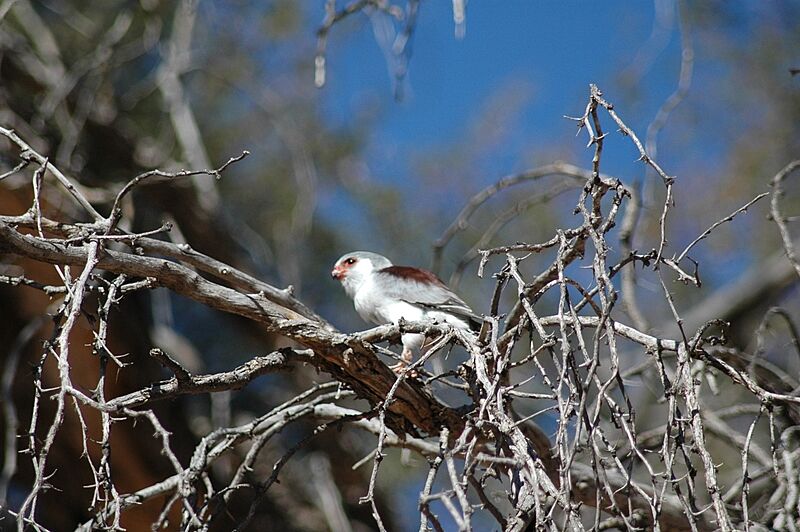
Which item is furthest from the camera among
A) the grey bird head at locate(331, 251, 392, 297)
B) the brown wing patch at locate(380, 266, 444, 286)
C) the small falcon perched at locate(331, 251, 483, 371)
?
the grey bird head at locate(331, 251, 392, 297)

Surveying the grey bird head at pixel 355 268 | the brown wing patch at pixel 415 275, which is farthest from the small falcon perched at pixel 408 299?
the grey bird head at pixel 355 268

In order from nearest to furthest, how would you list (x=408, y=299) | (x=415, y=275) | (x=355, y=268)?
(x=408, y=299) → (x=415, y=275) → (x=355, y=268)

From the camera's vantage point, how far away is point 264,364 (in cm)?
249

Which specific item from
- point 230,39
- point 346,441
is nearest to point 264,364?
point 346,441

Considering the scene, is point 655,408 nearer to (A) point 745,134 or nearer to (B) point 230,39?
(A) point 745,134

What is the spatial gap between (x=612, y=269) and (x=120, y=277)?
1.29 metres

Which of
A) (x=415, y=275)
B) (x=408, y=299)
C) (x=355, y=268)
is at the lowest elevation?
(x=408, y=299)

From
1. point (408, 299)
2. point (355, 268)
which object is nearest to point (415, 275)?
point (408, 299)

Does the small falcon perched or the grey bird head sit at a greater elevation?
the grey bird head

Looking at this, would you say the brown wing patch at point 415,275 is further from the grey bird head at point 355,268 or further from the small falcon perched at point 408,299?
the grey bird head at point 355,268

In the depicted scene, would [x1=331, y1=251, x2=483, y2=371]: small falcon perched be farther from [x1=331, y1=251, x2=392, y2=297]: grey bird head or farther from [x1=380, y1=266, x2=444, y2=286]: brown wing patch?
[x1=331, y1=251, x2=392, y2=297]: grey bird head

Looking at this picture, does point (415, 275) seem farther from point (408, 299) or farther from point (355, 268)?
point (355, 268)

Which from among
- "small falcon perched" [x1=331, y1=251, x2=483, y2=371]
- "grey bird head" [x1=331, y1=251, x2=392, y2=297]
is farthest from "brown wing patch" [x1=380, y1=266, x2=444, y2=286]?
"grey bird head" [x1=331, y1=251, x2=392, y2=297]

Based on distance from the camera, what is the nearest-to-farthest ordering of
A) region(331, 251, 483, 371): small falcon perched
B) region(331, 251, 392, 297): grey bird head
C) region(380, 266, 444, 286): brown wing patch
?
region(331, 251, 483, 371): small falcon perched
region(380, 266, 444, 286): brown wing patch
region(331, 251, 392, 297): grey bird head
